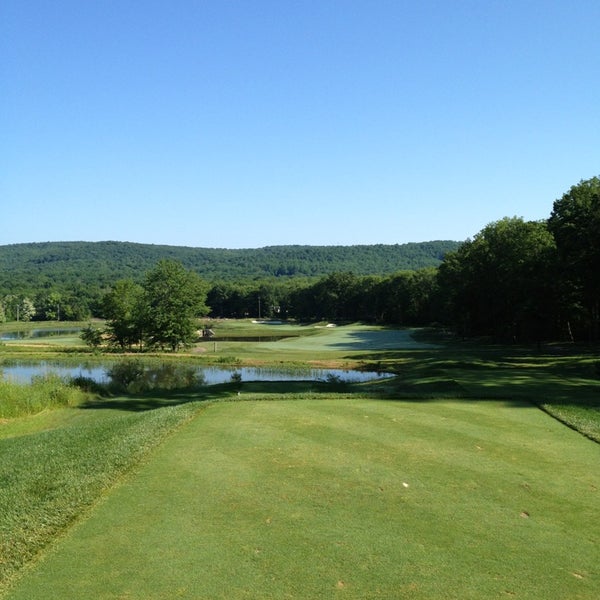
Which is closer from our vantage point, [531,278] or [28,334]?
[531,278]

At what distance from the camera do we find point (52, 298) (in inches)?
5802

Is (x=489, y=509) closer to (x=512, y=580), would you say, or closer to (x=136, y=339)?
(x=512, y=580)

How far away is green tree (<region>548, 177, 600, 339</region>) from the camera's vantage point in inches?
1417

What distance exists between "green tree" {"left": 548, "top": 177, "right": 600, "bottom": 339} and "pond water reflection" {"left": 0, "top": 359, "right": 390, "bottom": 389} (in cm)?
1597

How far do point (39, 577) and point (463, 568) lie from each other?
4.16 metres

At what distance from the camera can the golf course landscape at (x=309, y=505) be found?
523 cm

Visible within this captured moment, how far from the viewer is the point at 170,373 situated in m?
37.5

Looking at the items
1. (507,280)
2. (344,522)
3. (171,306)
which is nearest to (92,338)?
(171,306)

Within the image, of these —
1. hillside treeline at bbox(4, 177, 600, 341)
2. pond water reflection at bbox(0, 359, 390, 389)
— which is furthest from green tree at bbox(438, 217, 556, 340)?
pond water reflection at bbox(0, 359, 390, 389)

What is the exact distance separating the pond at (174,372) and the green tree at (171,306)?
11342 millimetres

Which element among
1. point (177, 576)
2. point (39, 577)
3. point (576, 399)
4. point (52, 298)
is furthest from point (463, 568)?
point (52, 298)

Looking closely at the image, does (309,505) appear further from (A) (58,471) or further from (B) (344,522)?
(A) (58,471)

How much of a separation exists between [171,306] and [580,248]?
37643 mm

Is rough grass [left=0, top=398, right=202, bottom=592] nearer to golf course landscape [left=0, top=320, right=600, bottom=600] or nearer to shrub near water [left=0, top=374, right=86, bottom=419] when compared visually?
golf course landscape [left=0, top=320, right=600, bottom=600]
